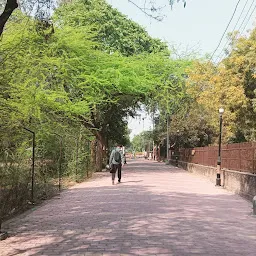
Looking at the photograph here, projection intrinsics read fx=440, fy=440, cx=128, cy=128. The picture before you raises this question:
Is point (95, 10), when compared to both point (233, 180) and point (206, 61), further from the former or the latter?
point (233, 180)

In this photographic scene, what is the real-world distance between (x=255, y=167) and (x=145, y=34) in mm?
21716

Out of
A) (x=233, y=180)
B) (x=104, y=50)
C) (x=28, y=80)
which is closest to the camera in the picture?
(x=28, y=80)

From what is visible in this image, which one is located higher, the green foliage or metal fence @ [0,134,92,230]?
the green foliage

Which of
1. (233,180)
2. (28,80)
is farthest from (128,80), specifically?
(28,80)

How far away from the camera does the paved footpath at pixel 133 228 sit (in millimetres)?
7363

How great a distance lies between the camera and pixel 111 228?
912 centimetres

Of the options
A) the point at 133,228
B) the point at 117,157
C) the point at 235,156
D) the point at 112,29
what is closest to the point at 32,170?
the point at 133,228

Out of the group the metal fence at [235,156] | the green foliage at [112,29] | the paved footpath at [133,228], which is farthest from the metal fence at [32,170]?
the green foliage at [112,29]

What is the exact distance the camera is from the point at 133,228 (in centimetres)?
912

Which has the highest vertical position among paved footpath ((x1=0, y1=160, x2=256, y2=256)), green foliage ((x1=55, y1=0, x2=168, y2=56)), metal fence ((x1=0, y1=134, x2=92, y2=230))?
green foliage ((x1=55, y1=0, x2=168, y2=56))

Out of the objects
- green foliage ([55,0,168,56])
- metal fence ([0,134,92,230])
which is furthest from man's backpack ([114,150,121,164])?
green foliage ([55,0,168,56])

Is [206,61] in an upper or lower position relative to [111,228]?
upper

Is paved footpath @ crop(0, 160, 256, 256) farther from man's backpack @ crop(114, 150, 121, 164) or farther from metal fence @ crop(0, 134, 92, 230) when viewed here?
man's backpack @ crop(114, 150, 121, 164)

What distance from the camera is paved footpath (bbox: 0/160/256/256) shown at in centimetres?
736
